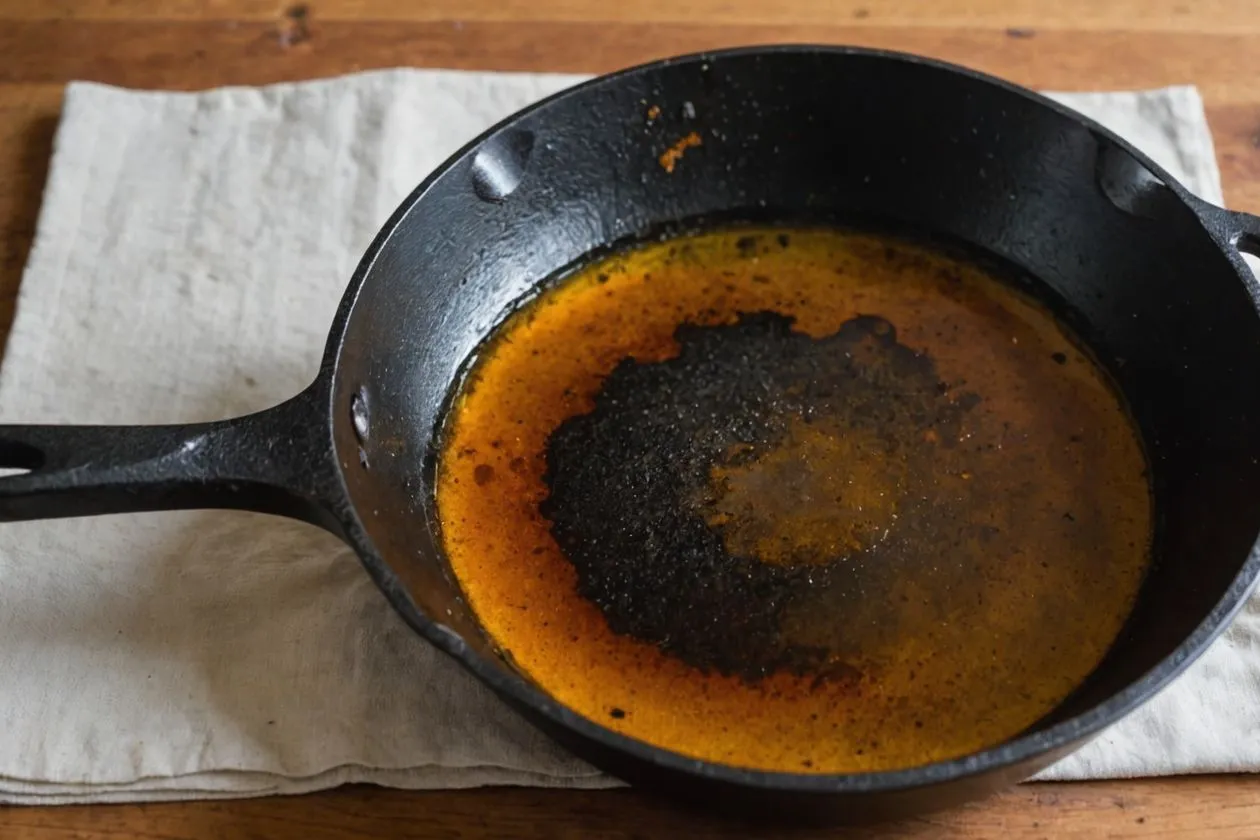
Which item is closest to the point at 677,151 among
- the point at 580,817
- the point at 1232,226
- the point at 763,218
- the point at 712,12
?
the point at 763,218

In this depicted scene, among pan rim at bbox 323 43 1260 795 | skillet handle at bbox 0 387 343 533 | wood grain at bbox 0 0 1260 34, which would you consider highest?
wood grain at bbox 0 0 1260 34

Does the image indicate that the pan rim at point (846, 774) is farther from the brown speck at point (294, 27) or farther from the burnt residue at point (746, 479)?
the brown speck at point (294, 27)

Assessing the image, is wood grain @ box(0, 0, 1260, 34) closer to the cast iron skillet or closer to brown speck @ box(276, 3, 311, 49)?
brown speck @ box(276, 3, 311, 49)

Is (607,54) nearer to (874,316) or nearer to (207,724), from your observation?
(874,316)

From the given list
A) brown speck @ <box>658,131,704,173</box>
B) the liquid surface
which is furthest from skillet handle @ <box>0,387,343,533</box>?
brown speck @ <box>658,131,704,173</box>

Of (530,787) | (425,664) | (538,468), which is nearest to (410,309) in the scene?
(538,468)

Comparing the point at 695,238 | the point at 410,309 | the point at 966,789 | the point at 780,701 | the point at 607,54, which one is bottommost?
the point at 966,789

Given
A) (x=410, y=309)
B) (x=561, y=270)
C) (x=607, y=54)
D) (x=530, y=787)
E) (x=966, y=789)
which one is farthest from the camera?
(x=607, y=54)
